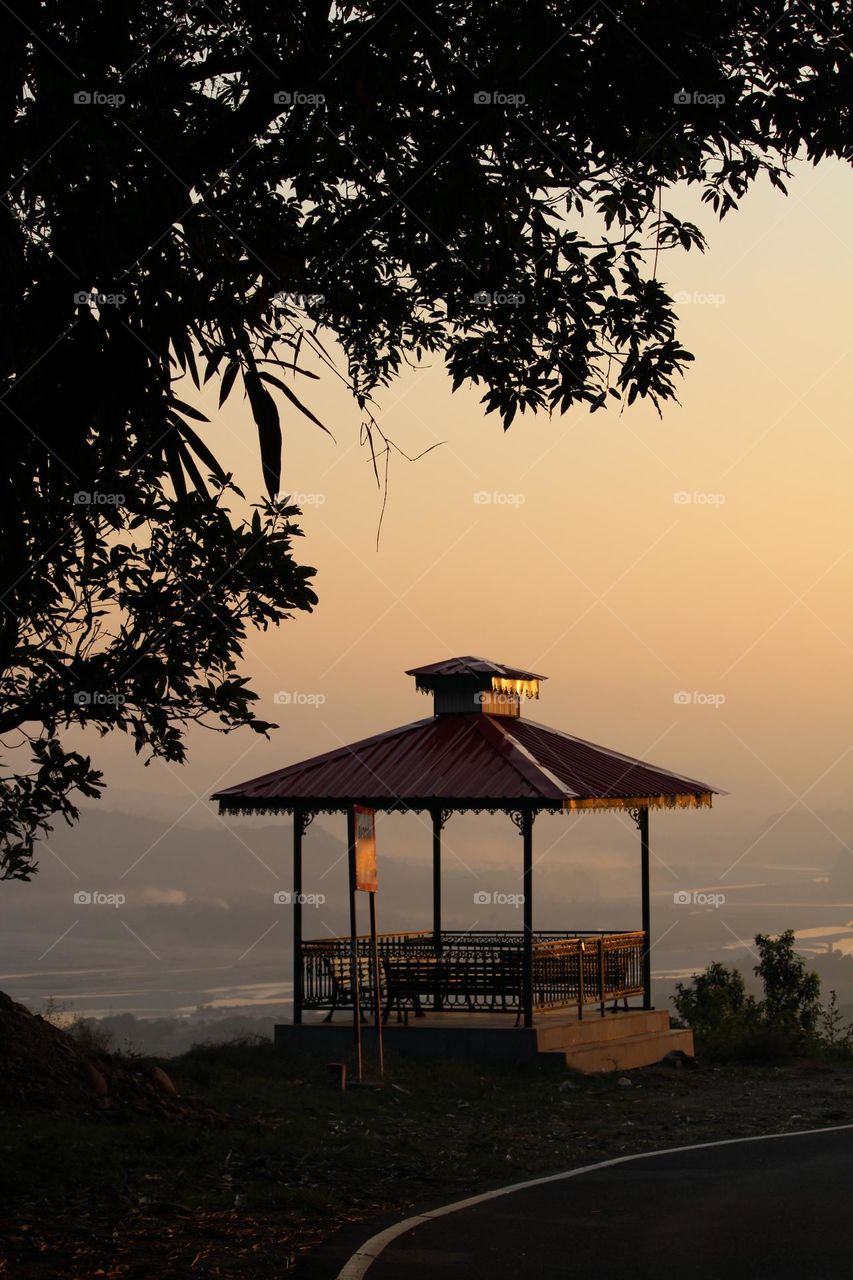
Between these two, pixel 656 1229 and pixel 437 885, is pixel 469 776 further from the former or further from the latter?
pixel 656 1229

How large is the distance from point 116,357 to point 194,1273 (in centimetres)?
594

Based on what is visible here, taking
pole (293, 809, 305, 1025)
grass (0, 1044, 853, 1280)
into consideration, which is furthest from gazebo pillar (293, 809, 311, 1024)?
grass (0, 1044, 853, 1280)

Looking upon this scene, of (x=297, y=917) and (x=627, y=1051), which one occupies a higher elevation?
(x=297, y=917)

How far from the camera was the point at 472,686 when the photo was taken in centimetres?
2456

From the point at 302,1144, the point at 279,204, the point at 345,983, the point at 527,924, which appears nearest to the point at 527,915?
the point at 527,924

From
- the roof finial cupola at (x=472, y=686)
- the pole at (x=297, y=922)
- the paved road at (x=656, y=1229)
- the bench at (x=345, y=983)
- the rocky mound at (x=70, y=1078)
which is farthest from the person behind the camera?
the roof finial cupola at (x=472, y=686)

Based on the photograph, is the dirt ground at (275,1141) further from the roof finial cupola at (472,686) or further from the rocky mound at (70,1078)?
the roof finial cupola at (472,686)

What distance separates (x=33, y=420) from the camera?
1035 cm

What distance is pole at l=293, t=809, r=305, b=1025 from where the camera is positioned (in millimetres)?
22594

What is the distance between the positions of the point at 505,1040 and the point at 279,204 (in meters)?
12.3

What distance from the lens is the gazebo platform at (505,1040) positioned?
21.0 m

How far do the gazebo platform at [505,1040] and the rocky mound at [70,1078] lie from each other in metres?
5.98

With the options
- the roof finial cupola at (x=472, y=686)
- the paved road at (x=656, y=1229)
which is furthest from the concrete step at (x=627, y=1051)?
the paved road at (x=656, y=1229)

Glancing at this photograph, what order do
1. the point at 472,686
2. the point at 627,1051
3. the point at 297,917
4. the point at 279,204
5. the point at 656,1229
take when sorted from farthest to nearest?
the point at 472,686, the point at 297,917, the point at 627,1051, the point at 279,204, the point at 656,1229
